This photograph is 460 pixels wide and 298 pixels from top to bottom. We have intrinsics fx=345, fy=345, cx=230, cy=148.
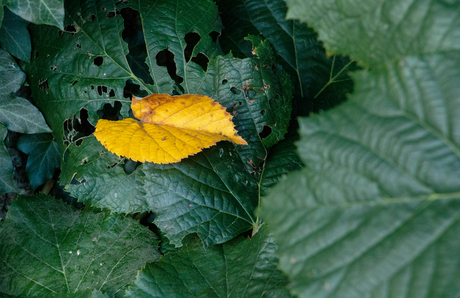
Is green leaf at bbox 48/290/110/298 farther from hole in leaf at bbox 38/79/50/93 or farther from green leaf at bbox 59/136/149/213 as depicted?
hole in leaf at bbox 38/79/50/93

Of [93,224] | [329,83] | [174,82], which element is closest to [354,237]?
[329,83]

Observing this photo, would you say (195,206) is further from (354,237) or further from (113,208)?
(354,237)

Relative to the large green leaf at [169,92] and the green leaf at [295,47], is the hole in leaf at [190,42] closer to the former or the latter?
the large green leaf at [169,92]

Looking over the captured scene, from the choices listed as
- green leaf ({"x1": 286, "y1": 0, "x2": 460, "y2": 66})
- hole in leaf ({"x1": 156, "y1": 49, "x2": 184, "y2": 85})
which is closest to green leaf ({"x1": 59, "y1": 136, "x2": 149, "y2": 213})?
hole in leaf ({"x1": 156, "y1": 49, "x2": 184, "y2": 85})

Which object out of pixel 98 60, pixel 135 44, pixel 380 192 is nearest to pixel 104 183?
pixel 98 60

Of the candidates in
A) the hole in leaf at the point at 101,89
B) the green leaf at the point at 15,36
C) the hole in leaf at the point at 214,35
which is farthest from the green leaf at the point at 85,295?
the hole in leaf at the point at 214,35

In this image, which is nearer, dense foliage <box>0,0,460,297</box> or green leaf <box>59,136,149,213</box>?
dense foliage <box>0,0,460,297</box>
